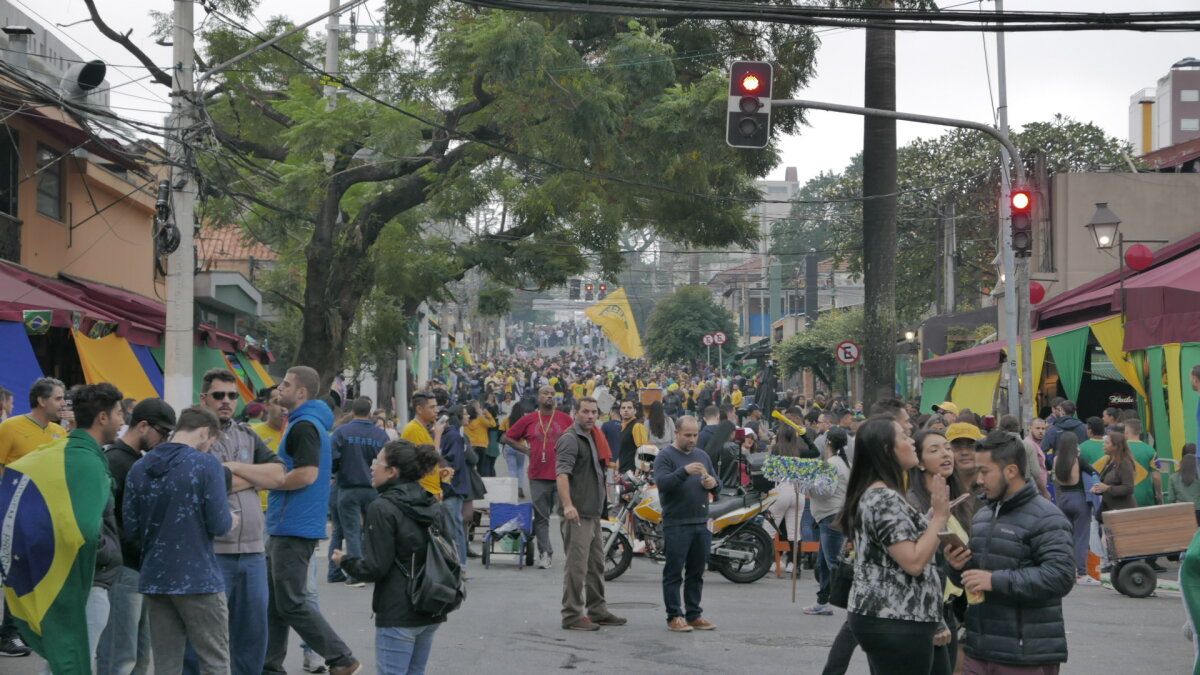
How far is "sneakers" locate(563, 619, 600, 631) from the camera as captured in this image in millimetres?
10953

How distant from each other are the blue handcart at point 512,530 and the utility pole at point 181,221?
3582mm

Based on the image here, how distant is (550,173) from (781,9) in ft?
39.7

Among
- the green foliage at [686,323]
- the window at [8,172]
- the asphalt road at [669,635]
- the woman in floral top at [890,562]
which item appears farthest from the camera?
the green foliage at [686,323]

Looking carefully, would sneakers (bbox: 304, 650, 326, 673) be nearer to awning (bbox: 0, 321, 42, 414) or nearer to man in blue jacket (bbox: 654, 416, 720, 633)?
man in blue jacket (bbox: 654, 416, 720, 633)

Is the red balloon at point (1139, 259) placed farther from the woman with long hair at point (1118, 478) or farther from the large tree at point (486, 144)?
the woman with long hair at point (1118, 478)

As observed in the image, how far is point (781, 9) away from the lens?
38.5 feet

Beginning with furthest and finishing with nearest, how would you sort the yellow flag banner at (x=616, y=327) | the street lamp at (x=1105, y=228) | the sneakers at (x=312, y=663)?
the yellow flag banner at (x=616, y=327) < the street lamp at (x=1105, y=228) < the sneakers at (x=312, y=663)

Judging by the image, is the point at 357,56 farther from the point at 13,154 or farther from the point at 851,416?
the point at 851,416

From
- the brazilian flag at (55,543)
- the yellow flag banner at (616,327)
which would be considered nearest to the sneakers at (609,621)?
the brazilian flag at (55,543)

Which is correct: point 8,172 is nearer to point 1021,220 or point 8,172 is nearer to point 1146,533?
point 1021,220

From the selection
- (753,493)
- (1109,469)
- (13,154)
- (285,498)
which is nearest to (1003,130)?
(1109,469)

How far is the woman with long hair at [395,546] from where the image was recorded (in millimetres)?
6762

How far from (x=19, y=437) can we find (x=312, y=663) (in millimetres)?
2543

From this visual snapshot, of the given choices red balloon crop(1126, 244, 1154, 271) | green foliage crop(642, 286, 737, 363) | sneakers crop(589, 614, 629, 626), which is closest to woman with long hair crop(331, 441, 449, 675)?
sneakers crop(589, 614, 629, 626)
